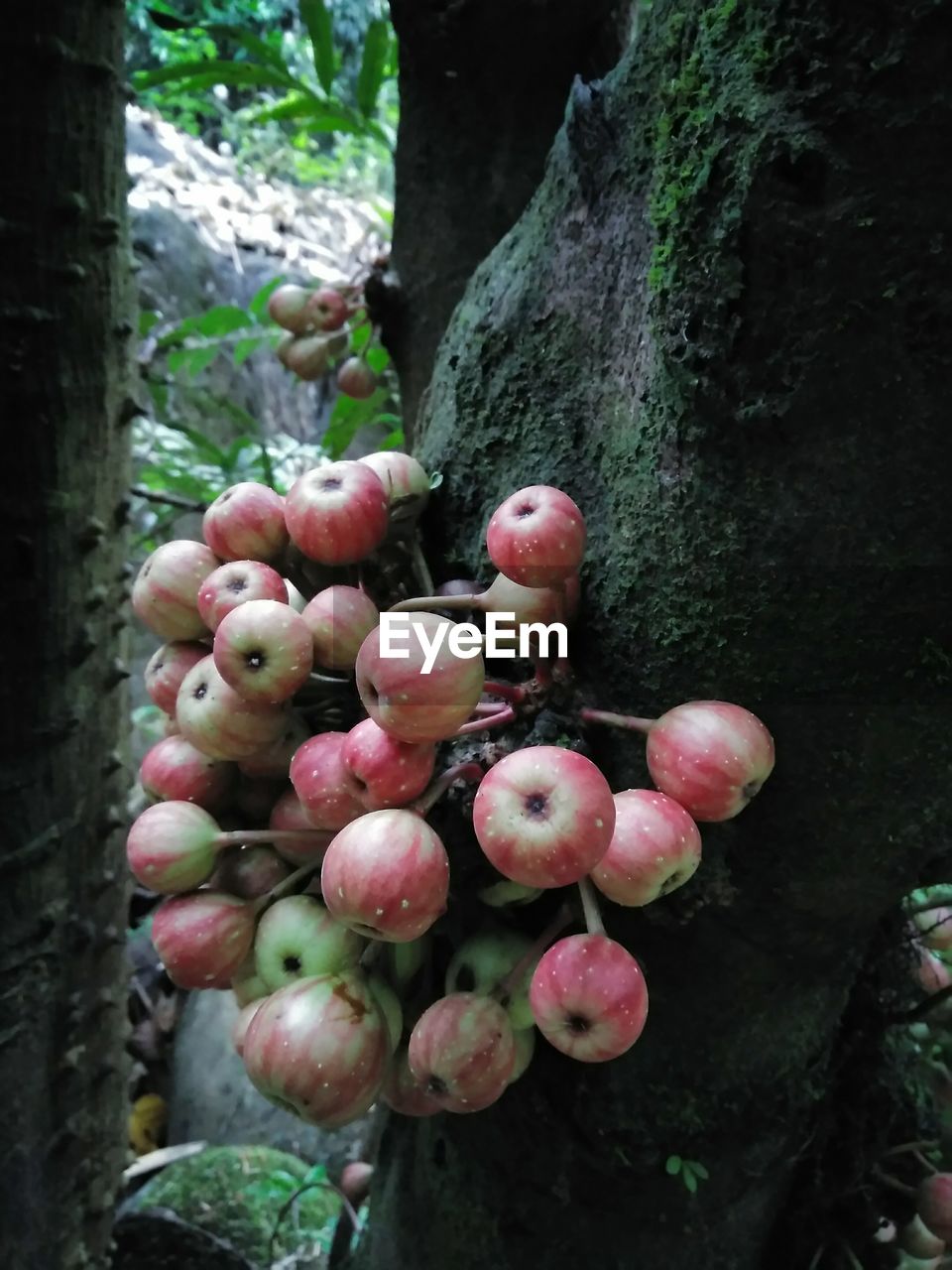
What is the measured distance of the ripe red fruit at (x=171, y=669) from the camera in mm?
874

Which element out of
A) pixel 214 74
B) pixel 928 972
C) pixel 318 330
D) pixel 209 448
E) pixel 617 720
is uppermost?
pixel 214 74

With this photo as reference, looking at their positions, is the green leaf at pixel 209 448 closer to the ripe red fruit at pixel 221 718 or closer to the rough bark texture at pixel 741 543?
the rough bark texture at pixel 741 543

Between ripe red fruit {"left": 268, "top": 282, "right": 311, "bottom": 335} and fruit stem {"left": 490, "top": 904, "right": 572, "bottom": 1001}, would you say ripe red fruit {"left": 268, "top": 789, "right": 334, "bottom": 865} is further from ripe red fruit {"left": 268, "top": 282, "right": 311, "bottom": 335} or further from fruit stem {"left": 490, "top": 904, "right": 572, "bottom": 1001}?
ripe red fruit {"left": 268, "top": 282, "right": 311, "bottom": 335}

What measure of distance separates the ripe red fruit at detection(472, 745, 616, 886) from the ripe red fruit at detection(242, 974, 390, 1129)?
0.21 metres

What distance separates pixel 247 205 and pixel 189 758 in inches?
195

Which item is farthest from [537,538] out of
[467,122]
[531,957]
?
[467,122]

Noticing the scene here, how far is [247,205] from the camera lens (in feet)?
16.4

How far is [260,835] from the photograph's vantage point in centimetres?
82

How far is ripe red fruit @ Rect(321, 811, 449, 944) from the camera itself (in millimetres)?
640

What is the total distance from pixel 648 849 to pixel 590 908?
0.09 metres

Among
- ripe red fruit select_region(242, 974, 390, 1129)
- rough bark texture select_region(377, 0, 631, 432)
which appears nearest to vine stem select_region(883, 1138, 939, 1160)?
ripe red fruit select_region(242, 974, 390, 1129)

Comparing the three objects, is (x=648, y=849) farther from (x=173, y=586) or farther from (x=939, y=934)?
(x=939, y=934)

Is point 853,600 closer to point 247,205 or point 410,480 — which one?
point 410,480

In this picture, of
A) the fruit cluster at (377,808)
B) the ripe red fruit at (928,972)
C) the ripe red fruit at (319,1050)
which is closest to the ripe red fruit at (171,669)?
the fruit cluster at (377,808)
